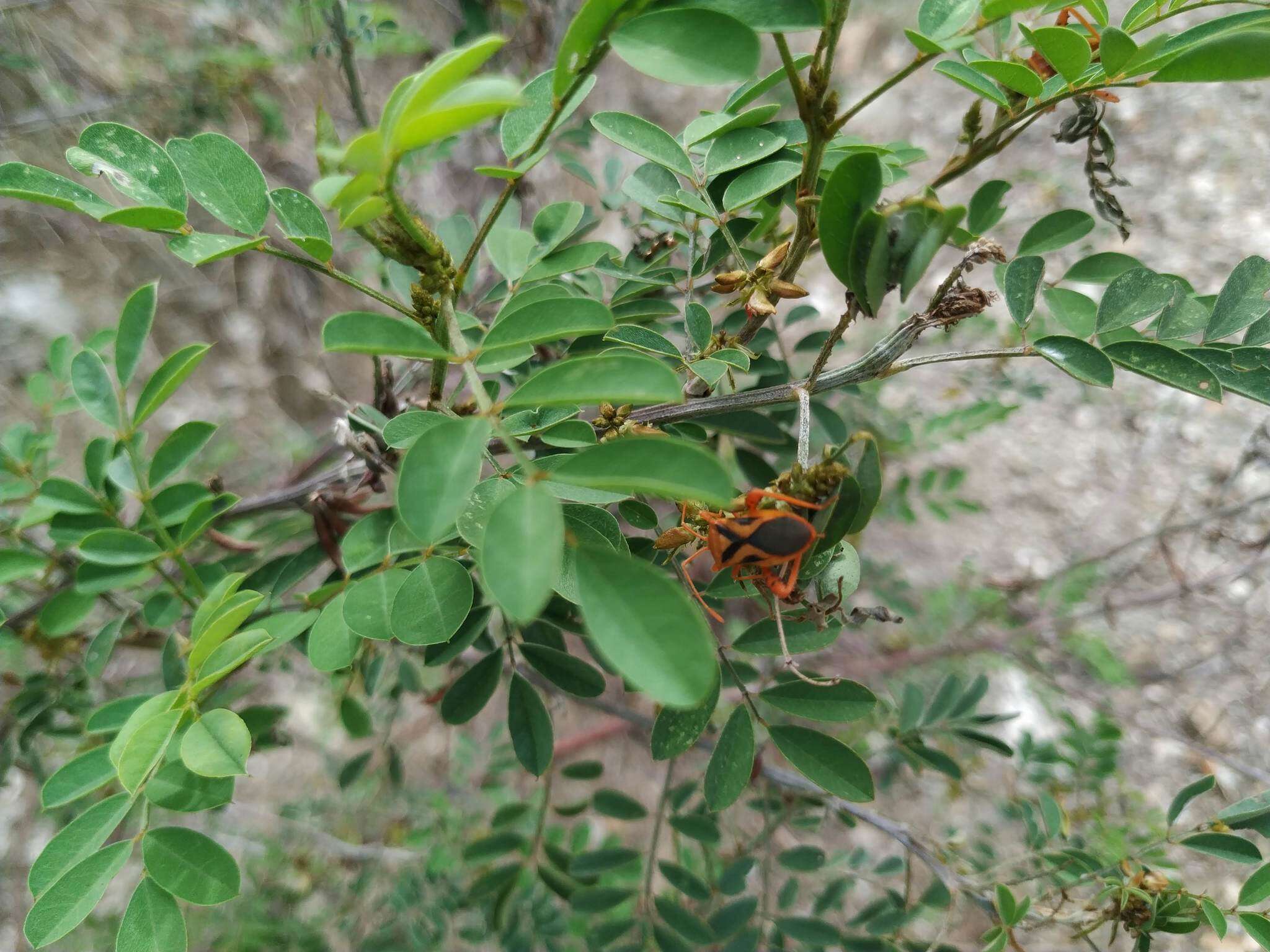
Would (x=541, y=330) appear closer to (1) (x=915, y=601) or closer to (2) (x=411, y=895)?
(2) (x=411, y=895)

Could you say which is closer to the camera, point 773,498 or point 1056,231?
point 773,498

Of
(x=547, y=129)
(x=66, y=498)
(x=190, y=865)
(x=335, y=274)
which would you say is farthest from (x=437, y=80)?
(x=66, y=498)

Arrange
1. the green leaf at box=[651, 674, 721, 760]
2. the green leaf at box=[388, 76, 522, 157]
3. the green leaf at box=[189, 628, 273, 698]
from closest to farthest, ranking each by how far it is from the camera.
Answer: the green leaf at box=[388, 76, 522, 157] → the green leaf at box=[189, 628, 273, 698] → the green leaf at box=[651, 674, 721, 760]

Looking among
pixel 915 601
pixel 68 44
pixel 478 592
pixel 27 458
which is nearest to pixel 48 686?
pixel 27 458

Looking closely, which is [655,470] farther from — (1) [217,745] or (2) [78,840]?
(2) [78,840]

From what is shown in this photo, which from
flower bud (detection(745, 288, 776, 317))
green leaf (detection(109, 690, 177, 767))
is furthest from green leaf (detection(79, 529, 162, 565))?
flower bud (detection(745, 288, 776, 317))

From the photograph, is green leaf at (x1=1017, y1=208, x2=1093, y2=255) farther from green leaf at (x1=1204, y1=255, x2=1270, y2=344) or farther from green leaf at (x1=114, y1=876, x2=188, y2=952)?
green leaf at (x1=114, y1=876, x2=188, y2=952)

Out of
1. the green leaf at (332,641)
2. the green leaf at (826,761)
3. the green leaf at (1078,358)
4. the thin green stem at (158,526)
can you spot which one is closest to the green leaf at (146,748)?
the green leaf at (332,641)
